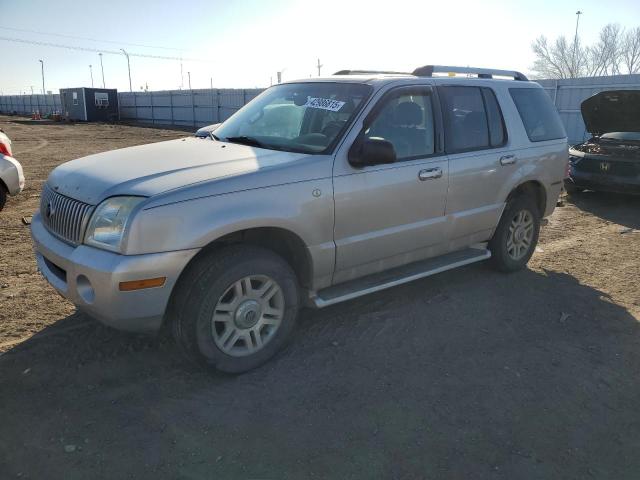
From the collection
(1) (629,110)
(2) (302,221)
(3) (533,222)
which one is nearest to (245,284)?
(2) (302,221)

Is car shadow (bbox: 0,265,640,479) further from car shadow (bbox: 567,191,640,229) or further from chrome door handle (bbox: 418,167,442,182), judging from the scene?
car shadow (bbox: 567,191,640,229)

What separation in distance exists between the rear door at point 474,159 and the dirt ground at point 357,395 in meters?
0.72

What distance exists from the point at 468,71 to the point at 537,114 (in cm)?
98

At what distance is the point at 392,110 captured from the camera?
4.10 metres

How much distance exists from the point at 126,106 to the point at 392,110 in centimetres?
4462

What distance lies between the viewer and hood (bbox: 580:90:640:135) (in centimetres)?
860

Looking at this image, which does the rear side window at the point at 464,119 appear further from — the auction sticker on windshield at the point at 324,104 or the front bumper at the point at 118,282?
the front bumper at the point at 118,282

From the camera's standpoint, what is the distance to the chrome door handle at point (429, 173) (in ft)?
13.7

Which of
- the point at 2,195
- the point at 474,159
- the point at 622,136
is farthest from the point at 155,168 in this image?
the point at 622,136

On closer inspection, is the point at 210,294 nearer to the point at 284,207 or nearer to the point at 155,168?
the point at 284,207

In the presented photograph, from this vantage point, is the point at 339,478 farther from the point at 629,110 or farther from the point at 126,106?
the point at 126,106

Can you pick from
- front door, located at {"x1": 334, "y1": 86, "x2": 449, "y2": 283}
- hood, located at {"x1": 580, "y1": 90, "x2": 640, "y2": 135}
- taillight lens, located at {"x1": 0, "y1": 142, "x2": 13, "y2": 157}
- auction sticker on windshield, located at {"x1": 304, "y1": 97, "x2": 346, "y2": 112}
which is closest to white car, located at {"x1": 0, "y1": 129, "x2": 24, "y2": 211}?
taillight lens, located at {"x1": 0, "y1": 142, "x2": 13, "y2": 157}

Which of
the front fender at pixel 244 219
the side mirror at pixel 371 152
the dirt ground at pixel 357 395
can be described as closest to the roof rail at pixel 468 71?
the side mirror at pixel 371 152

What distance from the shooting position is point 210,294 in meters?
3.23
